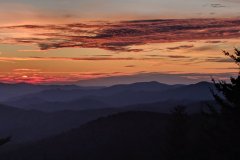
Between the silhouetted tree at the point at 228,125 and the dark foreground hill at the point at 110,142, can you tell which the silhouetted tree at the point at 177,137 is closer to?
the dark foreground hill at the point at 110,142

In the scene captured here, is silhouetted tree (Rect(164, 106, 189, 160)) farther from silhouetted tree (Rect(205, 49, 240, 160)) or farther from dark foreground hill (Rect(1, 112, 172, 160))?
silhouetted tree (Rect(205, 49, 240, 160))

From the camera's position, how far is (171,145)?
1982 inches

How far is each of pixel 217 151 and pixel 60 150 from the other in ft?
246

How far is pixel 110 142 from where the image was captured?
8938 cm

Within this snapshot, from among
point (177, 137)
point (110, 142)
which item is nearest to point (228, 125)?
point (177, 137)

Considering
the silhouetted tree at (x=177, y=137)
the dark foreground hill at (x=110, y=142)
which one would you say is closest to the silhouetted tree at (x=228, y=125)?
the silhouetted tree at (x=177, y=137)

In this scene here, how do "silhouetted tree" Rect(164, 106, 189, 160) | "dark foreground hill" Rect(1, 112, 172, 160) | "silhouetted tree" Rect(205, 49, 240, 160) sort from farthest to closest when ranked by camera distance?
"dark foreground hill" Rect(1, 112, 172, 160), "silhouetted tree" Rect(164, 106, 189, 160), "silhouetted tree" Rect(205, 49, 240, 160)

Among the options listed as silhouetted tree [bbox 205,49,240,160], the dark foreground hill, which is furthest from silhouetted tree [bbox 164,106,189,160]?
silhouetted tree [bbox 205,49,240,160]

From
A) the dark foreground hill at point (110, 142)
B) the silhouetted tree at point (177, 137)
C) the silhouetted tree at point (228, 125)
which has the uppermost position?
the dark foreground hill at point (110, 142)

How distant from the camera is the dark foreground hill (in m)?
82.0

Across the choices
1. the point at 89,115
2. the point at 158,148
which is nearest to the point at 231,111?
the point at 158,148

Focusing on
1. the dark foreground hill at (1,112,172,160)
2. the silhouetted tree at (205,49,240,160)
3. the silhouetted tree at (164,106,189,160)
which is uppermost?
the dark foreground hill at (1,112,172,160)

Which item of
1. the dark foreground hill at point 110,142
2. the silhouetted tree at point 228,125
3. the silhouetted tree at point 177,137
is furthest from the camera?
the dark foreground hill at point 110,142

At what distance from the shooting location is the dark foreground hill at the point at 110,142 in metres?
82.0
